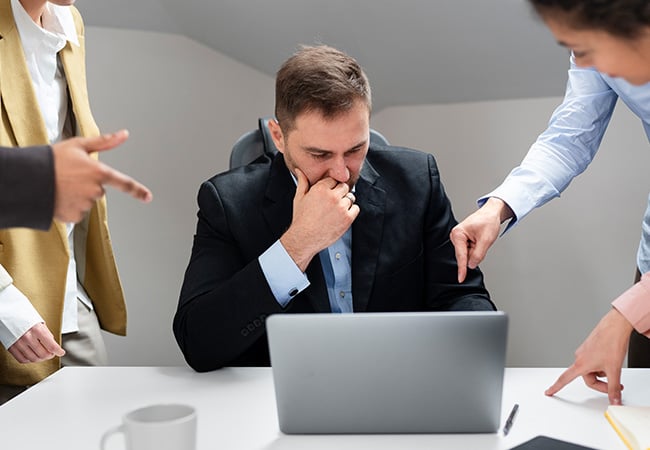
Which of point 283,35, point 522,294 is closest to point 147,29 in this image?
point 283,35

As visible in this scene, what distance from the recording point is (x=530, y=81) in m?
2.64

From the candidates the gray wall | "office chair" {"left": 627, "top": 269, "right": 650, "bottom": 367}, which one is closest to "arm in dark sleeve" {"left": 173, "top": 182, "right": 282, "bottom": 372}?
"office chair" {"left": 627, "top": 269, "right": 650, "bottom": 367}

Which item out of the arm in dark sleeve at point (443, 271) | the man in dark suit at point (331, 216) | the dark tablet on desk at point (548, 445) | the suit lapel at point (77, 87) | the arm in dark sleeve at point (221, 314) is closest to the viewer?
the dark tablet on desk at point (548, 445)

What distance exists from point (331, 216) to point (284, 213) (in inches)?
8.5

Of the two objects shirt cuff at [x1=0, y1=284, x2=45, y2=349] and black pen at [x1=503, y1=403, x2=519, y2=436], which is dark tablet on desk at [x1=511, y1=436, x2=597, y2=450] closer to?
black pen at [x1=503, y1=403, x2=519, y2=436]

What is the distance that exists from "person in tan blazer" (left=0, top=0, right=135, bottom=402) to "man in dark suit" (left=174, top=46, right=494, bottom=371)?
1.23ft

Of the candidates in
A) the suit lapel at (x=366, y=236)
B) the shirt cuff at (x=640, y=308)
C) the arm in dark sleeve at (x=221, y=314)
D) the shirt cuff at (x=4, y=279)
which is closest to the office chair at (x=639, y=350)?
the shirt cuff at (x=640, y=308)

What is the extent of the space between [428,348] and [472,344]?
Result: 59mm

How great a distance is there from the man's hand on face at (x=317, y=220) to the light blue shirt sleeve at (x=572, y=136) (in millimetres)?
348

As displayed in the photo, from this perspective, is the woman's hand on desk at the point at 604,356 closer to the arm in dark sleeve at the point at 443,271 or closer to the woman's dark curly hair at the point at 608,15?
the arm in dark sleeve at the point at 443,271

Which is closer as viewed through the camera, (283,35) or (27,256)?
(27,256)

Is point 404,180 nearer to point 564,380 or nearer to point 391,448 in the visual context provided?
point 564,380

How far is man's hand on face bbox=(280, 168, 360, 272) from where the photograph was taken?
4.91 ft

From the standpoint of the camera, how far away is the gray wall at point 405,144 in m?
2.64
